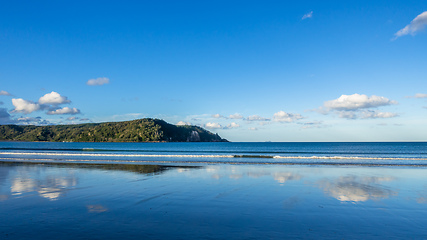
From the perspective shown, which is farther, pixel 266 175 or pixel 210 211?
pixel 266 175

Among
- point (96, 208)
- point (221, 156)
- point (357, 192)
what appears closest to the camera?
point (96, 208)

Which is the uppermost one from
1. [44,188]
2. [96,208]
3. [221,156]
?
[96,208]

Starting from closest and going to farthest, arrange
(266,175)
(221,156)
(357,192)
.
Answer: (357,192) < (266,175) < (221,156)

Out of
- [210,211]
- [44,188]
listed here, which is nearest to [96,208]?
[210,211]

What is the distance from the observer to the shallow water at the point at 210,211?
809 cm

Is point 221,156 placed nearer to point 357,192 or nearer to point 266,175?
point 266,175

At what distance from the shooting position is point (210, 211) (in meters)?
10.7

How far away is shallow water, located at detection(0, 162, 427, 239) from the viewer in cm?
809

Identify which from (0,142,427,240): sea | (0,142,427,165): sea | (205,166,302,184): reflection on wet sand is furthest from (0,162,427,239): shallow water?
(0,142,427,165): sea

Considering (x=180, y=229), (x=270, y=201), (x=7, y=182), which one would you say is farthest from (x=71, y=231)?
(x=7, y=182)

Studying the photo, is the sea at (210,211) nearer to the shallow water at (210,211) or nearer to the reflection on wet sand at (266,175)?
the shallow water at (210,211)

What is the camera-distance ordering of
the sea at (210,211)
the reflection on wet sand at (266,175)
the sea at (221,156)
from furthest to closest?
the sea at (221,156), the reflection on wet sand at (266,175), the sea at (210,211)

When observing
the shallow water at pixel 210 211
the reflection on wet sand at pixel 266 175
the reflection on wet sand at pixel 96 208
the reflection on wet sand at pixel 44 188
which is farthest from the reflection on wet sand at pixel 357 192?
the reflection on wet sand at pixel 44 188

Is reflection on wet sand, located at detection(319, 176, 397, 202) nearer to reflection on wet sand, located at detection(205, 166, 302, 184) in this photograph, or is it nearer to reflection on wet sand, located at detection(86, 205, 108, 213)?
reflection on wet sand, located at detection(205, 166, 302, 184)
